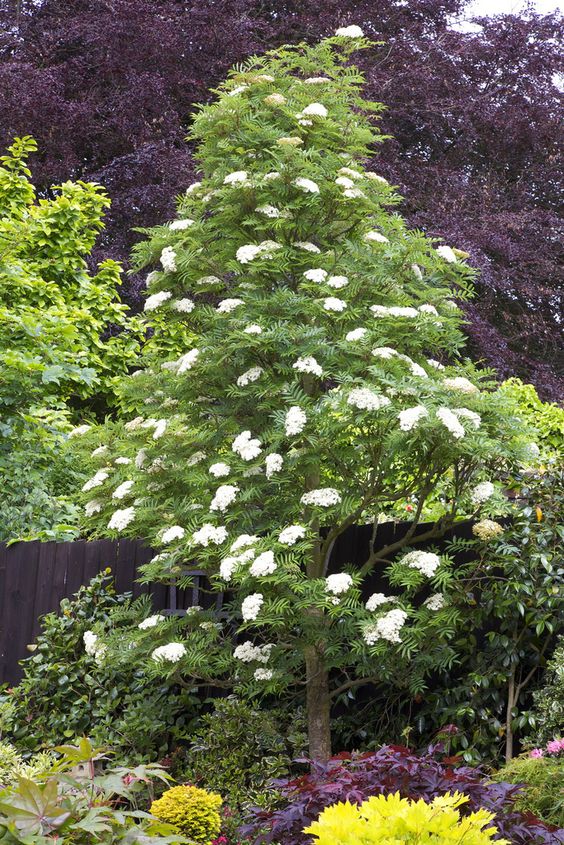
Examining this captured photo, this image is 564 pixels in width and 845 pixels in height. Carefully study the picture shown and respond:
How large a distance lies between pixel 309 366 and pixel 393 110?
9430 mm

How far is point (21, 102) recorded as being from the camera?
12.0m

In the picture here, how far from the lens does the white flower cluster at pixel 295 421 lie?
4.41m

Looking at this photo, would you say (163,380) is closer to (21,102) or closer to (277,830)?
(277,830)

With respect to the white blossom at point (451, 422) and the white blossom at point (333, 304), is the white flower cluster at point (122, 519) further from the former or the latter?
the white blossom at point (451, 422)

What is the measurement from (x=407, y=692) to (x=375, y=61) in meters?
10.7

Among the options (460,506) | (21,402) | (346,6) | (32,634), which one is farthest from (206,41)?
(460,506)

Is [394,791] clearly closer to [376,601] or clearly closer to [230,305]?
[376,601]

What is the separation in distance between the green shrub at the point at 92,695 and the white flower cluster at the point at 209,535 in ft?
3.17

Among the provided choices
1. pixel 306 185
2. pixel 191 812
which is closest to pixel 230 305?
pixel 306 185

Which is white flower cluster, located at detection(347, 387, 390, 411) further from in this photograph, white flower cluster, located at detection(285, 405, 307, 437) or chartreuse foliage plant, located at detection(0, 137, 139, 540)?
chartreuse foliage plant, located at detection(0, 137, 139, 540)

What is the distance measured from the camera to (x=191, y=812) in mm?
3838

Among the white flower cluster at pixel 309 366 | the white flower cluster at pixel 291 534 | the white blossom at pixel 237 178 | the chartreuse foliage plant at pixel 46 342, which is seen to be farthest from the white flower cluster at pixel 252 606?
the chartreuse foliage plant at pixel 46 342

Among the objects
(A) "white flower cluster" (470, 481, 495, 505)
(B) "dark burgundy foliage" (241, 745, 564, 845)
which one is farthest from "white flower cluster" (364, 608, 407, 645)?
(B) "dark burgundy foliage" (241, 745, 564, 845)

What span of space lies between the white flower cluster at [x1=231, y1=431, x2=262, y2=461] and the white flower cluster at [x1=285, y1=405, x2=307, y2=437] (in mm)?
222
